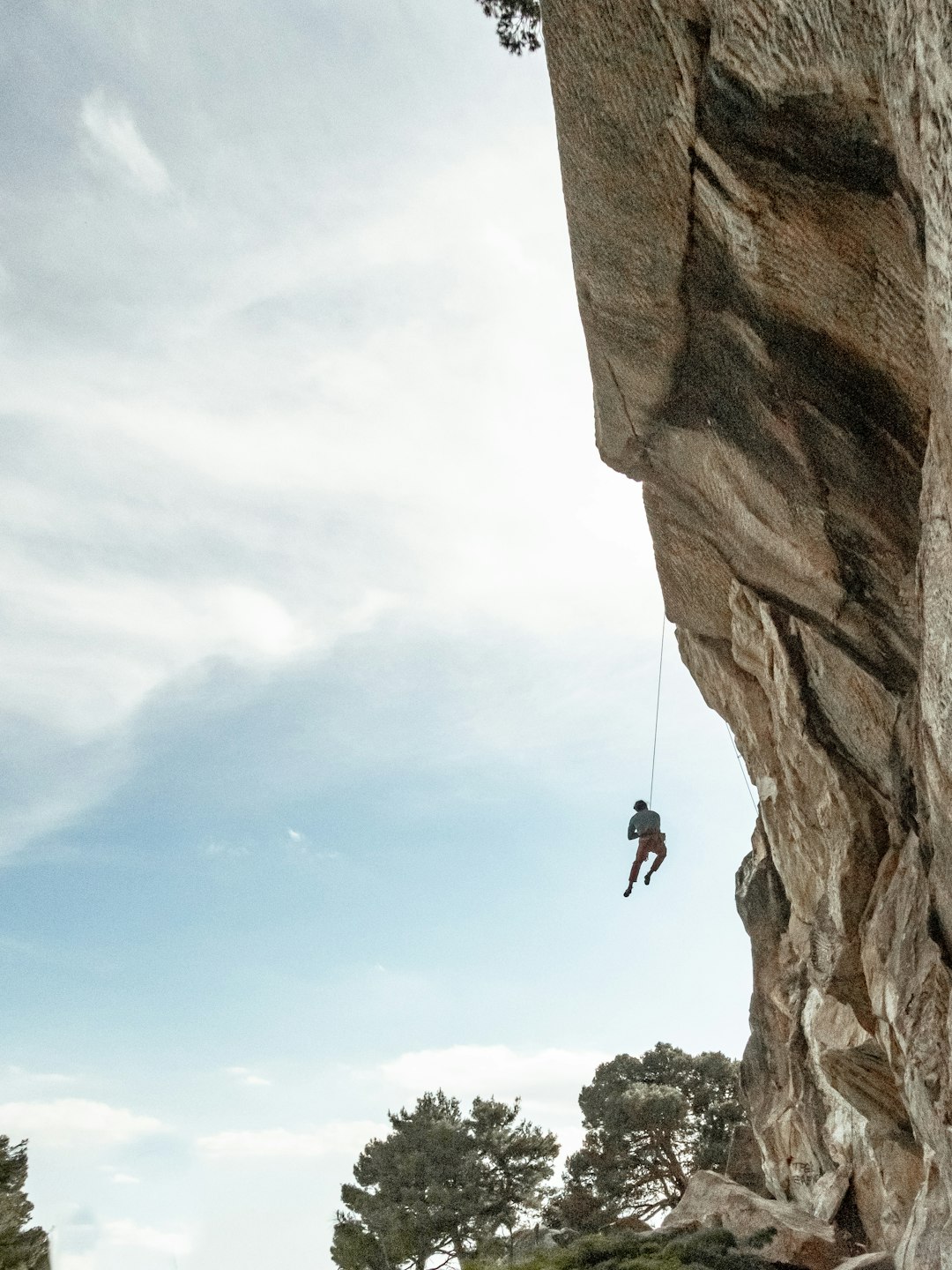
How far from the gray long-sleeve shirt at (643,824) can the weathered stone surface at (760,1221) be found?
6.09 m

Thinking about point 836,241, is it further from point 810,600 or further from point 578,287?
point 810,600

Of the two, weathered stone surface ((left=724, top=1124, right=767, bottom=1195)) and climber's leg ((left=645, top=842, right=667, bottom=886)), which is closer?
climber's leg ((left=645, top=842, right=667, bottom=886))

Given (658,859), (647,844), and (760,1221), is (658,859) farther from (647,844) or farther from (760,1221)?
(760,1221)

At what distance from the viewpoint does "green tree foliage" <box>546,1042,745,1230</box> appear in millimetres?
28000

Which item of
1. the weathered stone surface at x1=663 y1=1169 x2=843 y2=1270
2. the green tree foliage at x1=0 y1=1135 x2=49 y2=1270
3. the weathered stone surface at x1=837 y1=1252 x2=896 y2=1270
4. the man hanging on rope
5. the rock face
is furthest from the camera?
the green tree foliage at x1=0 y1=1135 x2=49 y2=1270

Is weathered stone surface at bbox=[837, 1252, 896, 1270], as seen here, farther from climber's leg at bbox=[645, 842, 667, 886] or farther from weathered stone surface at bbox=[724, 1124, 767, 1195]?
weathered stone surface at bbox=[724, 1124, 767, 1195]

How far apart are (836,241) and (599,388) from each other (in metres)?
3.52

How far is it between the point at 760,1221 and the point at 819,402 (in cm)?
1316

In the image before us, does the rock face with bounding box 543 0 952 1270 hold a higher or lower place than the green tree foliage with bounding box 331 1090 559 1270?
higher

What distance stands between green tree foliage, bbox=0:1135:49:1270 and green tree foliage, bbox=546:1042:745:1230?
13.7m

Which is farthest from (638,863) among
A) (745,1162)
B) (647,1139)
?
(647,1139)

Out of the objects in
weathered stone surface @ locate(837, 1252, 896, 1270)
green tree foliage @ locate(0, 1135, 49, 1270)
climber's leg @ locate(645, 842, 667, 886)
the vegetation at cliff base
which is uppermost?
climber's leg @ locate(645, 842, 667, 886)

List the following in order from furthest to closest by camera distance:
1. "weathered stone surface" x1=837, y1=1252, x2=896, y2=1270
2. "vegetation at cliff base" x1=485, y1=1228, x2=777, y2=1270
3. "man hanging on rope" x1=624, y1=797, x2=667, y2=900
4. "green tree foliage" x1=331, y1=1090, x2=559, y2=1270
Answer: "green tree foliage" x1=331, y1=1090, x2=559, y2=1270, "man hanging on rope" x1=624, y1=797, x2=667, y2=900, "vegetation at cliff base" x1=485, y1=1228, x2=777, y2=1270, "weathered stone surface" x1=837, y1=1252, x2=896, y2=1270

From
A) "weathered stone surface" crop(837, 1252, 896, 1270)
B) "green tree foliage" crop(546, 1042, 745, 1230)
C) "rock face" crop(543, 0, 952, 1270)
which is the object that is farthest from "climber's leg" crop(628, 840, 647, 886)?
"green tree foliage" crop(546, 1042, 745, 1230)
